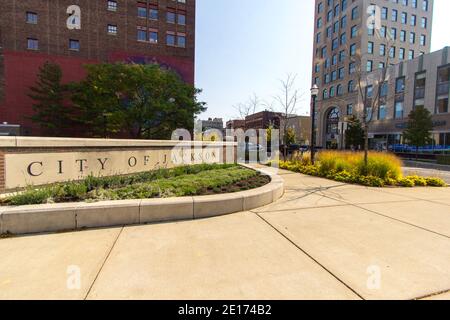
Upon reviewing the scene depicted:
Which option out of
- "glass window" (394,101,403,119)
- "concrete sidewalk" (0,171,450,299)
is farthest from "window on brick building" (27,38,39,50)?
"glass window" (394,101,403,119)

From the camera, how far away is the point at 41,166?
21.3 ft

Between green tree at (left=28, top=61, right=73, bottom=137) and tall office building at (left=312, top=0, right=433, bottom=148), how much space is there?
45.3m

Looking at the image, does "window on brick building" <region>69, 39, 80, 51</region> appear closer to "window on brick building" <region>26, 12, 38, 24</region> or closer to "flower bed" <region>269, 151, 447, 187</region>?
"window on brick building" <region>26, 12, 38, 24</region>

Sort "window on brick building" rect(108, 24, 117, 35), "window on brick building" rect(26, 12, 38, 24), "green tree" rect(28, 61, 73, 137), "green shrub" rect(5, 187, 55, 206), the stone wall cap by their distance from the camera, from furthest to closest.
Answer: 1. "window on brick building" rect(108, 24, 117, 35)
2. "window on brick building" rect(26, 12, 38, 24)
3. "green tree" rect(28, 61, 73, 137)
4. the stone wall cap
5. "green shrub" rect(5, 187, 55, 206)

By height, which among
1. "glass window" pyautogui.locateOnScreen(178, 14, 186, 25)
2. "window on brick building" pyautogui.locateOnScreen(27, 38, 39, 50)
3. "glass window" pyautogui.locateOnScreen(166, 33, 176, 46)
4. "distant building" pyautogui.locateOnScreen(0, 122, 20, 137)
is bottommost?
"distant building" pyautogui.locateOnScreen(0, 122, 20, 137)

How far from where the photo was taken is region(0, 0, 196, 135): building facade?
3053 cm

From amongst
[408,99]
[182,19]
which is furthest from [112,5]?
[408,99]

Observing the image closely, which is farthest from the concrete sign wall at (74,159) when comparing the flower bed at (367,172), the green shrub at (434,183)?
the green shrub at (434,183)

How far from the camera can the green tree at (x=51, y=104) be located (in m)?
27.8

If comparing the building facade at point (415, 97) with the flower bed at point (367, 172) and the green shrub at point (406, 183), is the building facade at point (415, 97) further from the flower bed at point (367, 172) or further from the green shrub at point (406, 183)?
the green shrub at point (406, 183)

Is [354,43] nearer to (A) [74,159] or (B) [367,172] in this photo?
(B) [367,172]

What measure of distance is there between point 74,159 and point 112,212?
143 inches

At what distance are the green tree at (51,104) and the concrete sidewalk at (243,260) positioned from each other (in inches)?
1128

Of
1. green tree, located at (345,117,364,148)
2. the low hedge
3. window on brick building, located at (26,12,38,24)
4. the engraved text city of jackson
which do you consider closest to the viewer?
the engraved text city of jackson
